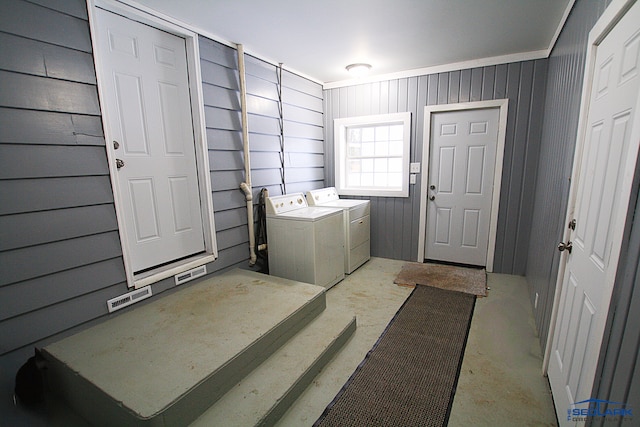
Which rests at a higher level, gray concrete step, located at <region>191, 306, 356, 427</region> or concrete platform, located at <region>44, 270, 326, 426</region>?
concrete platform, located at <region>44, 270, 326, 426</region>

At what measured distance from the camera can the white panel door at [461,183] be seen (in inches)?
135

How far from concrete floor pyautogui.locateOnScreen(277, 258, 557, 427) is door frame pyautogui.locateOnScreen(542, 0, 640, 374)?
0.22 metres

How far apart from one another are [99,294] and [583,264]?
281 centimetres

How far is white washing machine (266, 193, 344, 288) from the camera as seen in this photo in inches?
112

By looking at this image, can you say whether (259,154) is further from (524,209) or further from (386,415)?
(524,209)

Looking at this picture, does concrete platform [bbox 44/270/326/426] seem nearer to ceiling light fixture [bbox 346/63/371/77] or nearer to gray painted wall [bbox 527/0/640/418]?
gray painted wall [bbox 527/0/640/418]

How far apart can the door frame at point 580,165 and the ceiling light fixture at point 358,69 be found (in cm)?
223

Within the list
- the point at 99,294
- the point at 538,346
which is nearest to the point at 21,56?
the point at 99,294

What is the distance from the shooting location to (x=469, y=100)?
11.1ft

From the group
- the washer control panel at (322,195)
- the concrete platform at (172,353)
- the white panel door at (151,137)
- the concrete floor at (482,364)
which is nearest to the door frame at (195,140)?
the white panel door at (151,137)

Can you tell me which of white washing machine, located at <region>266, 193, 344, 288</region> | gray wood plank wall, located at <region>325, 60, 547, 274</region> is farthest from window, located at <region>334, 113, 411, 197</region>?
white washing machine, located at <region>266, 193, 344, 288</region>

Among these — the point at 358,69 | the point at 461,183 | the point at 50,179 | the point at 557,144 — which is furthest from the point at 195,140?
the point at 461,183

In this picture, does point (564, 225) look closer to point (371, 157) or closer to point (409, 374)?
point (409, 374)

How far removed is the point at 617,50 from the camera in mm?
1187
